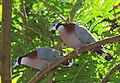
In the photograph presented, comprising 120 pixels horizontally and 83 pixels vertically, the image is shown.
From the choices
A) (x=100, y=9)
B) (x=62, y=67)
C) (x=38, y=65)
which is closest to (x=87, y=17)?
(x=100, y=9)

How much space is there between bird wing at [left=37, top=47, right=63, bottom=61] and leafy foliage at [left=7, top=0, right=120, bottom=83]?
7 cm

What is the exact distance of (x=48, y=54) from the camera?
2197 mm

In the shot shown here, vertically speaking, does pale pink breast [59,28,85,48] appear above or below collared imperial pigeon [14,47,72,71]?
above

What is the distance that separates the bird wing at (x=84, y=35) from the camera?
202 cm

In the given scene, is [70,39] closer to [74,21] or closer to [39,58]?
[74,21]

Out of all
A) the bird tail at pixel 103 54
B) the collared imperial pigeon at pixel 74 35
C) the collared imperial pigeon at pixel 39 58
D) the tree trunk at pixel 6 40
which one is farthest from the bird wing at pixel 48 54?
the tree trunk at pixel 6 40

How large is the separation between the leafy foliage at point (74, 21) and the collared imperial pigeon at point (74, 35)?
0.05 metres

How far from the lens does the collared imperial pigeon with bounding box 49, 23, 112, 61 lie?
2057mm

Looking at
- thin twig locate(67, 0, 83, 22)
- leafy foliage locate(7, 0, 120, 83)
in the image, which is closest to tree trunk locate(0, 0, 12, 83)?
leafy foliage locate(7, 0, 120, 83)

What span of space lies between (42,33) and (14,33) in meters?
0.18

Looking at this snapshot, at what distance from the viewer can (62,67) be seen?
6.79 feet

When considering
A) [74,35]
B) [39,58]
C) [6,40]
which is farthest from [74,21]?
[6,40]

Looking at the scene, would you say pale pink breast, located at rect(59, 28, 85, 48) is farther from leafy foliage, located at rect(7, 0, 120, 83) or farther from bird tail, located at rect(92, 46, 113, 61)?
bird tail, located at rect(92, 46, 113, 61)

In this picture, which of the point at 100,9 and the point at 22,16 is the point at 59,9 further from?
the point at 100,9
